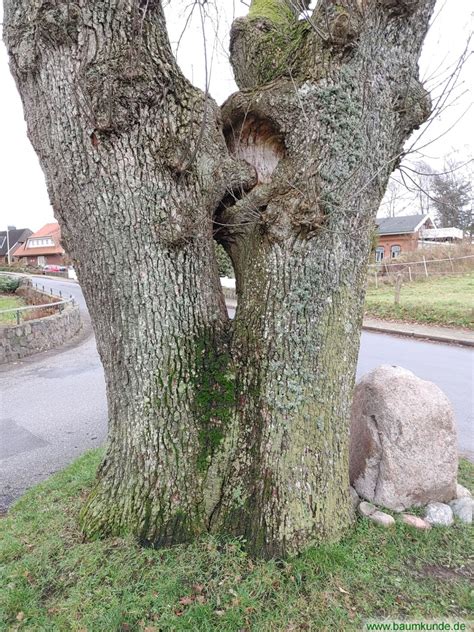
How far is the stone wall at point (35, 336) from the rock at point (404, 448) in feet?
26.0

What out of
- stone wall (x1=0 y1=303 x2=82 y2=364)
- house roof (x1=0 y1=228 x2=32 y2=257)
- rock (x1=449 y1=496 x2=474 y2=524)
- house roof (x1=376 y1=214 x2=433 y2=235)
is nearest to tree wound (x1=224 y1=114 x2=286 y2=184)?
rock (x1=449 y1=496 x2=474 y2=524)

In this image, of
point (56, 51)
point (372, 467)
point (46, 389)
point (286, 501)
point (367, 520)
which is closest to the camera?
point (56, 51)

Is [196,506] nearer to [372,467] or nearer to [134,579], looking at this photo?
[134,579]

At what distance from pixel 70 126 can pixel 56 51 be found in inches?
14.4

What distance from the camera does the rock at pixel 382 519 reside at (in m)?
2.40

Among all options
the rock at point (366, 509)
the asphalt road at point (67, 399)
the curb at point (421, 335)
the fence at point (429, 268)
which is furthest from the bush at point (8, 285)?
the rock at point (366, 509)

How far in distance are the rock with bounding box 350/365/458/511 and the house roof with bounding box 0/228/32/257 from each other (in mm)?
57927

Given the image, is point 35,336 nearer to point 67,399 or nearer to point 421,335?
point 67,399

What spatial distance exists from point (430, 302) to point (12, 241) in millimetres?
55001

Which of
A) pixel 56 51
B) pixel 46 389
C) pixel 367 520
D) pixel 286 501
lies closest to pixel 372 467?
pixel 367 520

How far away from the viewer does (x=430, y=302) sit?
12.6 metres

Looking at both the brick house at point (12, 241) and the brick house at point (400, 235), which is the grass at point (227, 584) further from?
the brick house at point (12, 241)

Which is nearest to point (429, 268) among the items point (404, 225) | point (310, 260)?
point (404, 225)

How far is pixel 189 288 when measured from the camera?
2.16 meters
